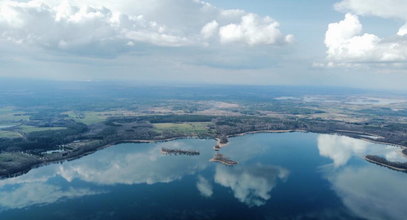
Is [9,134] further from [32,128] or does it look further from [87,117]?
[87,117]

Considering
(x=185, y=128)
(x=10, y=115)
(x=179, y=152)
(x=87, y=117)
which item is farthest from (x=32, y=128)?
(x=179, y=152)

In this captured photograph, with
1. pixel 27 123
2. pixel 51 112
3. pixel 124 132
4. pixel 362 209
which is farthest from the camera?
pixel 51 112

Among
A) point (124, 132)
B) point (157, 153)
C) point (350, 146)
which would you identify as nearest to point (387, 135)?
point (350, 146)

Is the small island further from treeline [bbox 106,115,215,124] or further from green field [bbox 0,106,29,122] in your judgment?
green field [bbox 0,106,29,122]

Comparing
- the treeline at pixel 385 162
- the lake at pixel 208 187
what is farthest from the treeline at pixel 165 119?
the treeline at pixel 385 162

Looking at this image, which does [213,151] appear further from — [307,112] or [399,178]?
[307,112]
